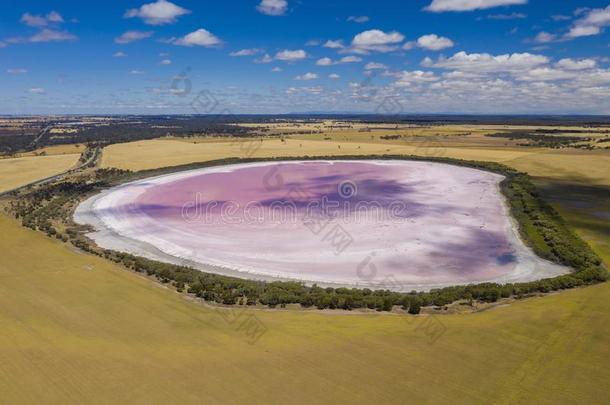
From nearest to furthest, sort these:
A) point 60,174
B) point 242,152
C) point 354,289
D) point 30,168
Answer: point 354,289
point 60,174
point 30,168
point 242,152

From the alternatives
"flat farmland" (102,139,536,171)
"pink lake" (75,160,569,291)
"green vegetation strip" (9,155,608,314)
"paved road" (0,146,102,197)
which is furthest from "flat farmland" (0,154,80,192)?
"green vegetation strip" (9,155,608,314)

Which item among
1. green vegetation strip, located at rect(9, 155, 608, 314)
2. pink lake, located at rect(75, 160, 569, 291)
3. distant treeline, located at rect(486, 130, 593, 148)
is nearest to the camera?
green vegetation strip, located at rect(9, 155, 608, 314)

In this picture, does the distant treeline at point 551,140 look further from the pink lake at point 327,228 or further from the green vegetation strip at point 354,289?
the green vegetation strip at point 354,289

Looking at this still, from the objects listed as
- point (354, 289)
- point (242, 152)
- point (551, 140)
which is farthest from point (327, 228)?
point (551, 140)

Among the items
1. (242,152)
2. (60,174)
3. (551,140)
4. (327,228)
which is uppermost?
(551,140)

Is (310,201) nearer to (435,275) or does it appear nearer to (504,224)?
(504,224)

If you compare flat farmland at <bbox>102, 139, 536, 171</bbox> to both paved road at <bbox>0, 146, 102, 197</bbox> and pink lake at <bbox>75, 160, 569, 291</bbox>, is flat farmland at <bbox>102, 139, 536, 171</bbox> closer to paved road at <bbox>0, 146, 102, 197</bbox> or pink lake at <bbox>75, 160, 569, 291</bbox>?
paved road at <bbox>0, 146, 102, 197</bbox>

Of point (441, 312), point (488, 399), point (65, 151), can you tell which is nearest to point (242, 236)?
point (441, 312)

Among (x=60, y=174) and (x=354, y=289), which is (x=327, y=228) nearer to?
(x=354, y=289)
